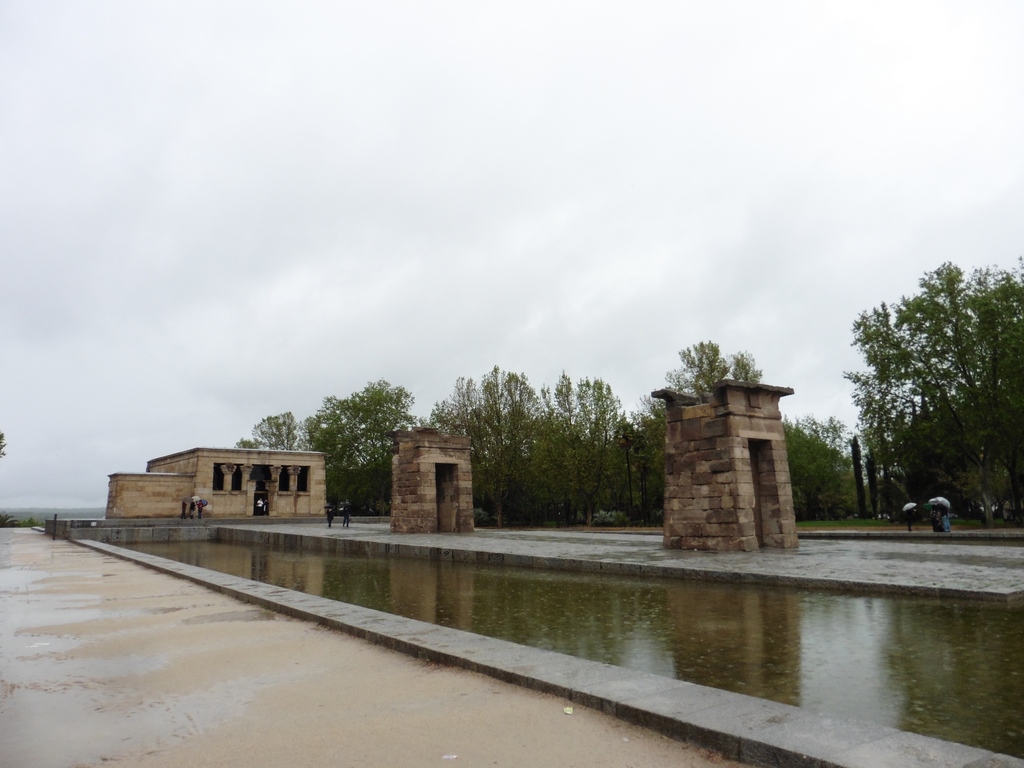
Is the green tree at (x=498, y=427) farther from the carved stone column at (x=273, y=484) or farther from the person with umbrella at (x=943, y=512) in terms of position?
the person with umbrella at (x=943, y=512)

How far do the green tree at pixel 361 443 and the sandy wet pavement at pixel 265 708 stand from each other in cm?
4669

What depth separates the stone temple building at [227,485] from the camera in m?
35.5

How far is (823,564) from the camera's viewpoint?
1048 cm

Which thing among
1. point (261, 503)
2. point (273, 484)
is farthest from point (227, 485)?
point (261, 503)

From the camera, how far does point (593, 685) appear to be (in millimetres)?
4062

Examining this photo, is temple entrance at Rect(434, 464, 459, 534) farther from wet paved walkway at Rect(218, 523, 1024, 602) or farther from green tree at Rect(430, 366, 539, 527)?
green tree at Rect(430, 366, 539, 527)

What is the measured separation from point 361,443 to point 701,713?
52.0m

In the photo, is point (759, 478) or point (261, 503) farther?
point (261, 503)

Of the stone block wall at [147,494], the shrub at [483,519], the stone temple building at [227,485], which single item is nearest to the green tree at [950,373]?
the shrub at [483,519]

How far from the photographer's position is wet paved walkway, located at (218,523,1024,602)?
26.1 feet

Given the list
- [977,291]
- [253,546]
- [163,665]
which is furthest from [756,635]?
[977,291]

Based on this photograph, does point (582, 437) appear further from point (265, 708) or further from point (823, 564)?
point (265, 708)

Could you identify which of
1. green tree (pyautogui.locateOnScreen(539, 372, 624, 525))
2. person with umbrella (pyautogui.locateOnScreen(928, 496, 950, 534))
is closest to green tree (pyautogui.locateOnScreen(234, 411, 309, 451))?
green tree (pyautogui.locateOnScreen(539, 372, 624, 525))

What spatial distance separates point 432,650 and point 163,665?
2.15 m
